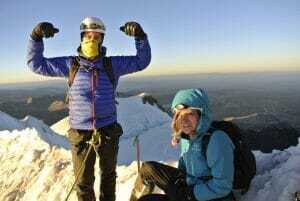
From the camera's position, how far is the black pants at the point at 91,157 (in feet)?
23.3

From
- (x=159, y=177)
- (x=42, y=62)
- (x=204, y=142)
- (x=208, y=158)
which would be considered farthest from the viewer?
(x=42, y=62)

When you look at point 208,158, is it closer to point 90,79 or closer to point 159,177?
point 159,177

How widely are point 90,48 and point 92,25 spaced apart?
0.34 metres

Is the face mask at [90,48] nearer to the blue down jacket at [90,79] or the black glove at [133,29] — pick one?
the blue down jacket at [90,79]

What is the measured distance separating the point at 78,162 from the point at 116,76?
1.43m

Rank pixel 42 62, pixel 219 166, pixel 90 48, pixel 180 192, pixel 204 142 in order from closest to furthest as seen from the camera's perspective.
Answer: pixel 219 166 < pixel 204 142 < pixel 180 192 < pixel 90 48 < pixel 42 62

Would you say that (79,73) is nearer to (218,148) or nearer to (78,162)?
(78,162)

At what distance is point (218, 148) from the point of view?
5.39 metres

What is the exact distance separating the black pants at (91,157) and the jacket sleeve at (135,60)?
0.86 meters

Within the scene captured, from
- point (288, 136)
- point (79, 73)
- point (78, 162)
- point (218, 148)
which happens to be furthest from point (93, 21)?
point (288, 136)

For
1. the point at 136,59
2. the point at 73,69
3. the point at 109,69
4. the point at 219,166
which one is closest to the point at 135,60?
the point at 136,59

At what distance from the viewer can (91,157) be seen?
23.6ft

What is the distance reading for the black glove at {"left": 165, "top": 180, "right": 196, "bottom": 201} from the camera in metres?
5.68

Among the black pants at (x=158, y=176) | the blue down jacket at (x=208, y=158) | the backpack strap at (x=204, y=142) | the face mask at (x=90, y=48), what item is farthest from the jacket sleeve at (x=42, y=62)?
the backpack strap at (x=204, y=142)
